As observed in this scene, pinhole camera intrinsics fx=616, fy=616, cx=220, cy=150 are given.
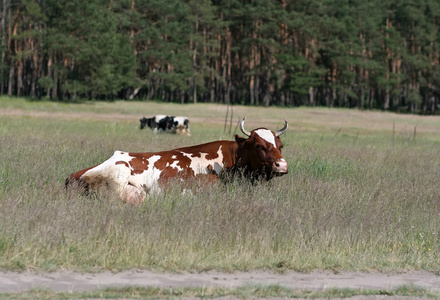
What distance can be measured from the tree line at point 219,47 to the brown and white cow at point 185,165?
52.5 m

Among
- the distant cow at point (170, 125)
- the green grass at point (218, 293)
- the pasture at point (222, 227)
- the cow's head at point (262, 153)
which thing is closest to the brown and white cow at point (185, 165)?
the cow's head at point (262, 153)

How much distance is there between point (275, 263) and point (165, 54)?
70.5 m

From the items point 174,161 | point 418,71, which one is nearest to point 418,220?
point 174,161

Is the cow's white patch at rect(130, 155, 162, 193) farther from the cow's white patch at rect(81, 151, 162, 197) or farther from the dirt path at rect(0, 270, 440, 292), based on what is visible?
the dirt path at rect(0, 270, 440, 292)

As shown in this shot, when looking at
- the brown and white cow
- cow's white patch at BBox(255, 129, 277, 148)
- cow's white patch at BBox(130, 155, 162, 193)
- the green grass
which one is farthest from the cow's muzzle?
the green grass

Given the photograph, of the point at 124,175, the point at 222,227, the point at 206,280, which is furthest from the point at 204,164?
the point at 206,280

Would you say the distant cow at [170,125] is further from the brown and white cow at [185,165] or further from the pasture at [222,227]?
the brown and white cow at [185,165]

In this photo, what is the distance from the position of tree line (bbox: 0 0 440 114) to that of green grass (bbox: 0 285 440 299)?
185 ft

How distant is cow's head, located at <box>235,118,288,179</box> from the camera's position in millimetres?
9355

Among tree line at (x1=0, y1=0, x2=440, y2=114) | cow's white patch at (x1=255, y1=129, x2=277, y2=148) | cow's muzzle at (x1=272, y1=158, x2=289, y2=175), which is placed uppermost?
tree line at (x1=0, y1=0, x2=440, y2=114)

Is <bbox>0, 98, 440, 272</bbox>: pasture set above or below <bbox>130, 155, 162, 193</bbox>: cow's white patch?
below

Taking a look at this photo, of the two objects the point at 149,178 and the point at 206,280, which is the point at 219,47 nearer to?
the point at 149,178

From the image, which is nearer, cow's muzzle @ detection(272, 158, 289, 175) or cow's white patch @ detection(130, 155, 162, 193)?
cow's muzzle @ detection(272, 158, 289, 175)

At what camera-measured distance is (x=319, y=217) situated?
8695 millimetres
